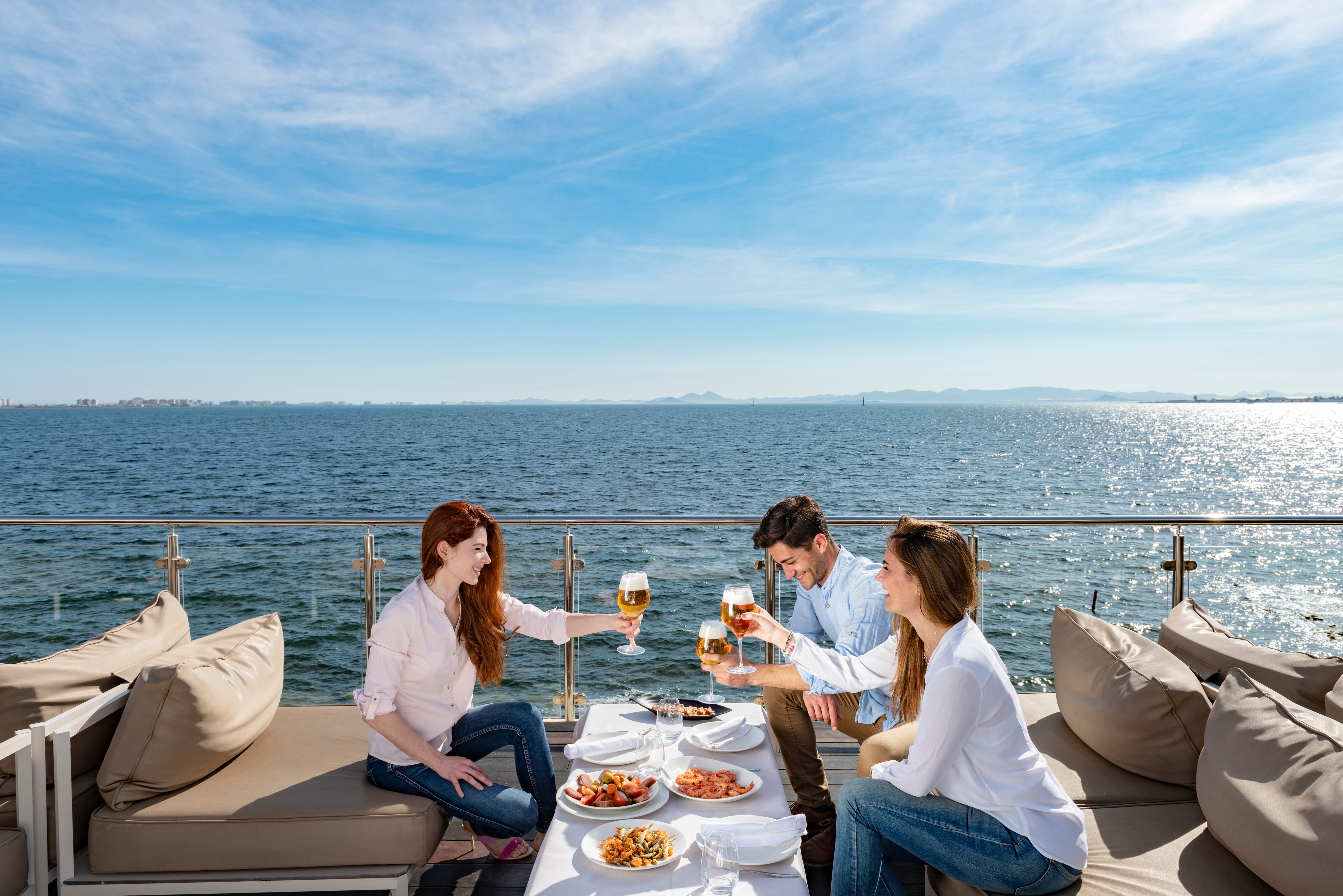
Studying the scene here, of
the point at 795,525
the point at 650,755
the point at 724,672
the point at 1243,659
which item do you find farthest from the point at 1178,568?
the point at 650,755

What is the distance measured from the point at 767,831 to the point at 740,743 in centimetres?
64

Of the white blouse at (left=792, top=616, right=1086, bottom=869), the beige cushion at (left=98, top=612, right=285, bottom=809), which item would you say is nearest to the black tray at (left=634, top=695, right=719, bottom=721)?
the white blouse at (left=792, top=616, right=1086, bottom=869)

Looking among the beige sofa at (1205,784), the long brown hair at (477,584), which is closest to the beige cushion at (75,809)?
the long brown hair at (477,584)

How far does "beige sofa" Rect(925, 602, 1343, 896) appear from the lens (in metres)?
1.67

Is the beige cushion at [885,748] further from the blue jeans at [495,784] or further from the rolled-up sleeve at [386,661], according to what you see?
the rolled-up sleeve at [386,661]

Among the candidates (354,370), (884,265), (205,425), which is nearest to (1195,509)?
(884,265)

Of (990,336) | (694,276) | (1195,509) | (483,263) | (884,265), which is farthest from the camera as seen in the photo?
(990,336)

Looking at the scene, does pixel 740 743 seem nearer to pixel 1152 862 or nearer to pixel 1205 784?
pixel 1152 862

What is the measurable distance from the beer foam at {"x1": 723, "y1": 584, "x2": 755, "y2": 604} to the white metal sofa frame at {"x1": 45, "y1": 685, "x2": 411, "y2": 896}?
1233 millimetres

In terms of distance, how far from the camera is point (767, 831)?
1641mm

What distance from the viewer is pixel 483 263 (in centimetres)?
4288

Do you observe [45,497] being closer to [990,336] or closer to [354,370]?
[354,370]

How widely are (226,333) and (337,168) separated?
33.8m

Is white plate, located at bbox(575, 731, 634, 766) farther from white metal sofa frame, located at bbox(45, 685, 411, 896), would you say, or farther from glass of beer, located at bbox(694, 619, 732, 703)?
white metal sofa frame, located at bbox(45, 685, 411, 896)
